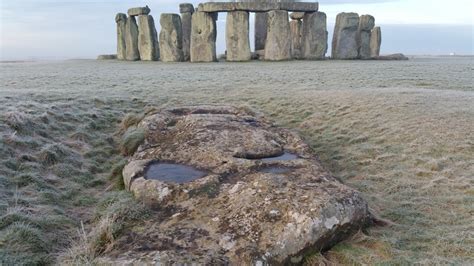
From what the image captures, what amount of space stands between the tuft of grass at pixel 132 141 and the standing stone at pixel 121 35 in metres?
27.7

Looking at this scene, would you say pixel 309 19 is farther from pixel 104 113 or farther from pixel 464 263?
pixel 464 263

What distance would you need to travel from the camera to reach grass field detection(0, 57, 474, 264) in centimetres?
616

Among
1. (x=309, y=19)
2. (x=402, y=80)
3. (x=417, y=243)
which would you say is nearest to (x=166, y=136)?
(x=417, y=243)

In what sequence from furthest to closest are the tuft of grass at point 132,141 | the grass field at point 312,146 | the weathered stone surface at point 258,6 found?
the weathered stone surface at point 258,6 → the tuft of grass at point 132,141 → the grass field at point 312,146

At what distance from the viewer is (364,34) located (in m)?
33.8

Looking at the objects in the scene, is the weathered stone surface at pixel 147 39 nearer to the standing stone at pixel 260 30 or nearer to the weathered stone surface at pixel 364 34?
the standing stone at pixel 260 30

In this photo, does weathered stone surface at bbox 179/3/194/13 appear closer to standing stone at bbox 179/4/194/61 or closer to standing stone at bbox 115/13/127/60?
standing stone at bbox 179/4/194/61

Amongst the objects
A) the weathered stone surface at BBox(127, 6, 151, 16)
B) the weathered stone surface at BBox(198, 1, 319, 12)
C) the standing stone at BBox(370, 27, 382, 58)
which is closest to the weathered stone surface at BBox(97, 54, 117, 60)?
the weathered stone surface at BBox(127, 6, 151, 16)

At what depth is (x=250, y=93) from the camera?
17344 millimetres

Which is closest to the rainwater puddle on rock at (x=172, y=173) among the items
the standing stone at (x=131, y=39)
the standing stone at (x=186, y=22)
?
the standing stone at (x=186, y=22)

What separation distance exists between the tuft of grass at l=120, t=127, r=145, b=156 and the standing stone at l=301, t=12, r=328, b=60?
80.2 ft

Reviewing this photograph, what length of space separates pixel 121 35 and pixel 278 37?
567 inches

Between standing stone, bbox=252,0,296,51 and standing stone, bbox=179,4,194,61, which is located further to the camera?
A: standing stone, bbox=252,0,296,51

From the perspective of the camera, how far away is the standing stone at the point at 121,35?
36406mm
